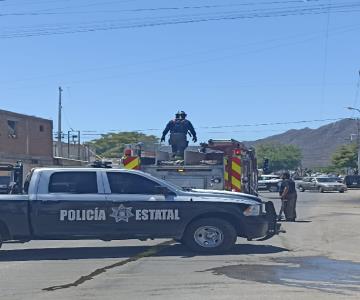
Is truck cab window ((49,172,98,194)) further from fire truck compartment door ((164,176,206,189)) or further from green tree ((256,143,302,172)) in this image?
green tree ((256,143,302,172))

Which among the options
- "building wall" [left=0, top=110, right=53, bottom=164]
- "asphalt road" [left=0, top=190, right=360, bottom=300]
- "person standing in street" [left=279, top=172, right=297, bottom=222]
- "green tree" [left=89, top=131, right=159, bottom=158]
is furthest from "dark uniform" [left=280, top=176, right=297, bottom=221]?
"green tree" [left=89, top=131, right=159, bottom=158]

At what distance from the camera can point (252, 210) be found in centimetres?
1280

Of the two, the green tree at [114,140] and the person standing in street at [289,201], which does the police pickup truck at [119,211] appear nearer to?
the person standing in street at [289,201]

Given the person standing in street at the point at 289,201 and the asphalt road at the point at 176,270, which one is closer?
the asphalt road at the point at 176,270

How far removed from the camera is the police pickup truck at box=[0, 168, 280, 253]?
12.2 m

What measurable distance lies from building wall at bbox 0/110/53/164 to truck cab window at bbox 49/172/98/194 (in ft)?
139

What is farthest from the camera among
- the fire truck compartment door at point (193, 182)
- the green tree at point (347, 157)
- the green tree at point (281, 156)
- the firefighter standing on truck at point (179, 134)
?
the green tree at point (281, 156)

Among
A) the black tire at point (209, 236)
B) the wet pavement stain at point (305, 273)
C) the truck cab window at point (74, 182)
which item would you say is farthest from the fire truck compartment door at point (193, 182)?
the wet pavement stain at point (305, 273)

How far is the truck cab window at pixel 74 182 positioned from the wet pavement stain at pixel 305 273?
315 cm

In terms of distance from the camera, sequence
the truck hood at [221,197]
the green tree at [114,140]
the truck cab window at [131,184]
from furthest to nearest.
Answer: the green tree at [114,140], the truck hood at [221,197], the truck cab window at [131,184]

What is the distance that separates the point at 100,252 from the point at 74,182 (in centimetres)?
143

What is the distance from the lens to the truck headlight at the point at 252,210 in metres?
12.8

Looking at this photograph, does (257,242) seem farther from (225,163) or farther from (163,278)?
(163,278)

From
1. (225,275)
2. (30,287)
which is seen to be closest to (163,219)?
(225,275)
